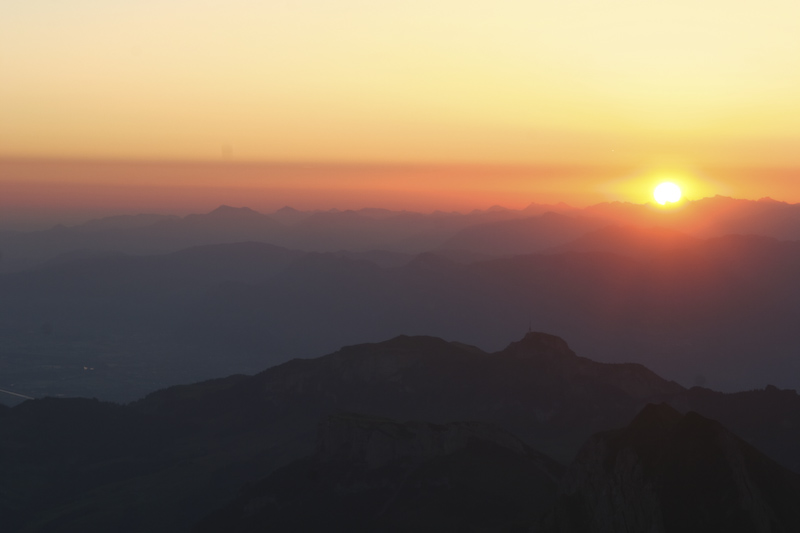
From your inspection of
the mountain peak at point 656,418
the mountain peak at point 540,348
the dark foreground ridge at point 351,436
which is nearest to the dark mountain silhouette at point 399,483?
the dark foreground ridge at point 351,436

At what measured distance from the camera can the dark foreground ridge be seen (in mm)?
95750

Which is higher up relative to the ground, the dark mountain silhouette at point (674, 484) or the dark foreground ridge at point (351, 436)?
the dark mountain silhouette at point (674, 484)

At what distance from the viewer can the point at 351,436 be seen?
105 metres

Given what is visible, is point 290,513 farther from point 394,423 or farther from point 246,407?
point 246,407

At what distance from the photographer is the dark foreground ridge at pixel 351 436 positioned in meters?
95.8

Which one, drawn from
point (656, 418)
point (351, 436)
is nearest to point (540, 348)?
point (351, 436)

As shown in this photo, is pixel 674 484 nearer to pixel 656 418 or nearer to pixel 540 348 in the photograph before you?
pixel 656 418

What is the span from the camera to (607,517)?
63.1 m

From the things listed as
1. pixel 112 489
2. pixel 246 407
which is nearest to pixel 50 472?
pixel 112 489

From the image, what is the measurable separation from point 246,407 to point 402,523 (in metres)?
74.0

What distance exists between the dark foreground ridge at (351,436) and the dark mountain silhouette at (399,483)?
244mm

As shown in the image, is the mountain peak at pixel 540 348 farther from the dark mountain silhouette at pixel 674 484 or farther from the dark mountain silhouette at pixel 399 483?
the dark mountain silhouette at pixel 674 484

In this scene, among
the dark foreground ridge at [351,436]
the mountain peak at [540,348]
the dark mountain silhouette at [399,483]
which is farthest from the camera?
the mountain peak at [540,348]

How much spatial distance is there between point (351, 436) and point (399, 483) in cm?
1101
